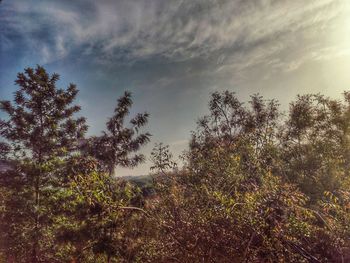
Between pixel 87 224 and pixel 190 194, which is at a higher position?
pixel 190 194

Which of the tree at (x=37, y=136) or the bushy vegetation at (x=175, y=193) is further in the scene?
the tree at (x=37, y=136)

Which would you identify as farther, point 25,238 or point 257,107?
point 257,107

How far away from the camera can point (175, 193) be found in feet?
23.8

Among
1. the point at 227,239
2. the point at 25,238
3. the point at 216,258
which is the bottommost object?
the point at 25,238

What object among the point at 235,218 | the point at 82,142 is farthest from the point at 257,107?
the point at 235,218

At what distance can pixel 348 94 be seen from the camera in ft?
99.6

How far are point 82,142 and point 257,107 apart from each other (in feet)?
70.4

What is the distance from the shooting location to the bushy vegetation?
5629 mm

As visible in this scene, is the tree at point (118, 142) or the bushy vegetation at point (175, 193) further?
the tree at point (118, 142)

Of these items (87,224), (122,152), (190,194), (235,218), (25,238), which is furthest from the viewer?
(122,152)

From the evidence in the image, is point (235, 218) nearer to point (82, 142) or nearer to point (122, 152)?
point (122, 152)

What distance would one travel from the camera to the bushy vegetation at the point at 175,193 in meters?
5.63

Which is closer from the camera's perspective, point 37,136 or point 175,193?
point 175,193

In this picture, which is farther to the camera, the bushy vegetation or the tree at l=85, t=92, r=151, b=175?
the tree at l=85, t=92, r=151, b=175
